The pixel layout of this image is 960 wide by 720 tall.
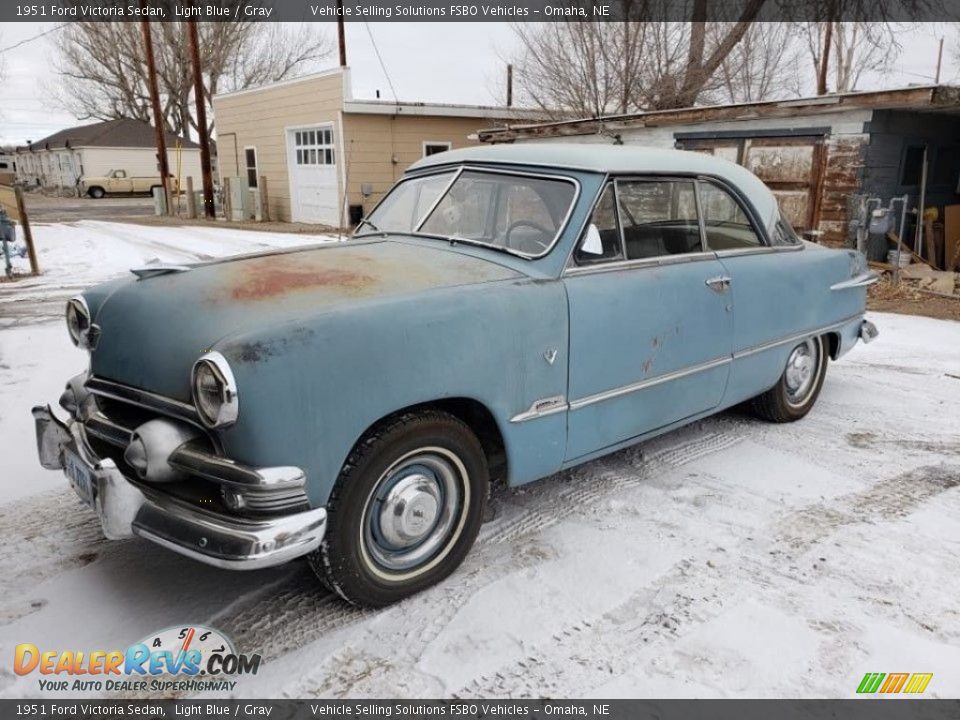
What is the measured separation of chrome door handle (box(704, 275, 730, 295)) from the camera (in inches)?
152

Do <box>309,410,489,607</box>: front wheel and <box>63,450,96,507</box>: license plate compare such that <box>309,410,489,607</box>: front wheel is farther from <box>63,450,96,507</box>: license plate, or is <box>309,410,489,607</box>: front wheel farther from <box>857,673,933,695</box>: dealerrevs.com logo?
<box>857,673,933,695</box>: dealerrevs.com logo

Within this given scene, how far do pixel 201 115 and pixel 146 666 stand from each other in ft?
68.4

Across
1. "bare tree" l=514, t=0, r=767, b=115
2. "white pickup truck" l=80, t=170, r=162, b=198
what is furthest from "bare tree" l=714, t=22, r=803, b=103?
"white pickup truck" l=80, t=170, r=162, b=198

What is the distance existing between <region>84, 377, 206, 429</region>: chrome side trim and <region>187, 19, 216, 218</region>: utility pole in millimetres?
19235

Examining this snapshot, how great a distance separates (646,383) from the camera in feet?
11.6

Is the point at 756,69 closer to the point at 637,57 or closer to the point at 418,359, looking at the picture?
the point at 637,57

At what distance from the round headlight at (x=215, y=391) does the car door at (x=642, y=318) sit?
4.83 ft

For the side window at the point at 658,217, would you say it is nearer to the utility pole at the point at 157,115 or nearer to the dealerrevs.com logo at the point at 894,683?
the dealerrevs.com logo at the point at 894,683

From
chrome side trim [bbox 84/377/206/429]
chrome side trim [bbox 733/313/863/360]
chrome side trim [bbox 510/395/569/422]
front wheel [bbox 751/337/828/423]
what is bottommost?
front wheel [bbox 751/337/828/423]

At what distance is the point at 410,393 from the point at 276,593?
102cm

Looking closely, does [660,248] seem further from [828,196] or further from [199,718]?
[828,196]

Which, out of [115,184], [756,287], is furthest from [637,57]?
[115,184]

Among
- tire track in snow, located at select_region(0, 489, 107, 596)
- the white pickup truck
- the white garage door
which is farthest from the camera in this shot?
the white pickup truck

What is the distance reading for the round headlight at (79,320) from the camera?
3.12 metres
